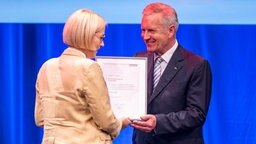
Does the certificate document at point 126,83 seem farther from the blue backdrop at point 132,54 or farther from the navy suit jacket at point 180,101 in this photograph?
the blue backdrop at point 132,54

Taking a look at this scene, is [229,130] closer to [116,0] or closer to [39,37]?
[116,0]

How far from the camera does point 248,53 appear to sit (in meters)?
3.32

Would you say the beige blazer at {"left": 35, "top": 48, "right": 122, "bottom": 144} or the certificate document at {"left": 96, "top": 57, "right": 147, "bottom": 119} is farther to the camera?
the certificate document at {"left": 96, "top": 57, "right": 147, "bottom": 119}

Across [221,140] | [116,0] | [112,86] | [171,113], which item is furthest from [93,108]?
[221,140]

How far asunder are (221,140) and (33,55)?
1445mm

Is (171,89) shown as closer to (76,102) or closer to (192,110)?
(192,110)

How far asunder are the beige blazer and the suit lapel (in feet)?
1.22

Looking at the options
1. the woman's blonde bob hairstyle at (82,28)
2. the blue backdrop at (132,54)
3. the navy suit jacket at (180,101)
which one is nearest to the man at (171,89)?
the navy suit jacket at (180,101)

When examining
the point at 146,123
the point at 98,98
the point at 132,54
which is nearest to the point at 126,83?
the point at 146,123

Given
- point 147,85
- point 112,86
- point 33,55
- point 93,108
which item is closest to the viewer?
point 93,108

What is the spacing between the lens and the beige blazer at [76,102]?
5.83 ft

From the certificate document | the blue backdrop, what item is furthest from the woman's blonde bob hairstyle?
the blue backdrop

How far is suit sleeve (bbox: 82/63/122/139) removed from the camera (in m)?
1.77

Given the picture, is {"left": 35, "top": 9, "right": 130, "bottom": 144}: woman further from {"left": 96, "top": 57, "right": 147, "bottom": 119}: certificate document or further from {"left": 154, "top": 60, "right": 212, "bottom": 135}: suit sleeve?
{"left": 154, "top": 60, "right": 212, "bottom": 135}: suit sleeve
